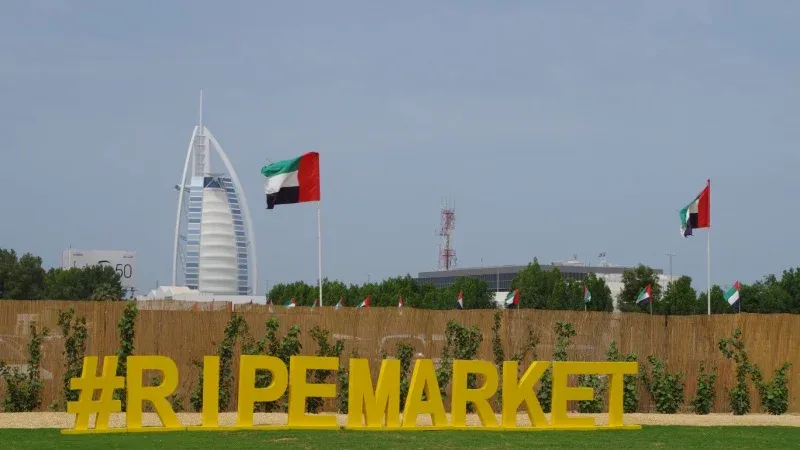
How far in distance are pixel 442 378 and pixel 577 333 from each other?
12.0ft

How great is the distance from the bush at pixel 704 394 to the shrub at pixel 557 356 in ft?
9.18

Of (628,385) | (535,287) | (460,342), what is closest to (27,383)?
(460,342)

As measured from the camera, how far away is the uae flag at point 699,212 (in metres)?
28.9

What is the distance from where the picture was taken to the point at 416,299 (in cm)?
8156

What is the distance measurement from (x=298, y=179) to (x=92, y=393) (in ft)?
32.7

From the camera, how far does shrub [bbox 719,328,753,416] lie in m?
23.8

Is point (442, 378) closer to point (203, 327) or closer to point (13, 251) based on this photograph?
point (203, 327)

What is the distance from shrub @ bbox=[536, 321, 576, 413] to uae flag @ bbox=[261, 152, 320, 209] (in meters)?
6.26

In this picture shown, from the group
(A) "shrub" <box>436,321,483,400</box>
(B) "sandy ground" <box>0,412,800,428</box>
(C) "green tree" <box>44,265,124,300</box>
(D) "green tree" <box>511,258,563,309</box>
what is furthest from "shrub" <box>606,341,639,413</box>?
(C) "green tree" <box>44,265,124,300</box>

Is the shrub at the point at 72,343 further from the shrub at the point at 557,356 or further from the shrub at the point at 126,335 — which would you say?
the shrub at the point at 557,356

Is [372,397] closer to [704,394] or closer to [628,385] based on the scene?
[628,385]

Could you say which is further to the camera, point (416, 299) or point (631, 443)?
point (416, 299)

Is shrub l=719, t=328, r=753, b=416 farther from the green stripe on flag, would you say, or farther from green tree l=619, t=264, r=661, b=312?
green tree l=619, t=264, r=661, b=312

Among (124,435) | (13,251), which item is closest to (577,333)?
(124,435)
